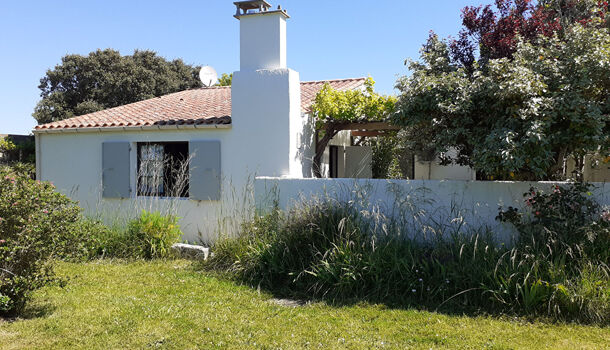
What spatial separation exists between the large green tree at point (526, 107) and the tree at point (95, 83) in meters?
25.8

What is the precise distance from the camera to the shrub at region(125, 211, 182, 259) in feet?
30.1

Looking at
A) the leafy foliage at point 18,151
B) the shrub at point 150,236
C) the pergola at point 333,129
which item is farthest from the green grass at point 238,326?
the leafy foliage at point 18,151

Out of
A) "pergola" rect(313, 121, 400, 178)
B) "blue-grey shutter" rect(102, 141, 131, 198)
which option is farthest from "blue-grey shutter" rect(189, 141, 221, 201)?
→ "pergola" rect(313, 121, 400, 178)

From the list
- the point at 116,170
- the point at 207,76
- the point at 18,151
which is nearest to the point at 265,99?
the point at 116,170

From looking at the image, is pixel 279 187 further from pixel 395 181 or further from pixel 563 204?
pixel 563 204

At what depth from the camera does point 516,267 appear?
5945 millimetres

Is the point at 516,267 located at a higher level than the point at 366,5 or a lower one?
lower

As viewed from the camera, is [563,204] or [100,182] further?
[100,182]

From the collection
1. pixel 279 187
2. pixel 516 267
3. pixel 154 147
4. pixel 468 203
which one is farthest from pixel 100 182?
pixel 516 267

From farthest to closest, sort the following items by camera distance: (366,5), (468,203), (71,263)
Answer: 1. (366,5)
2. (71,263)
3. (468,203)

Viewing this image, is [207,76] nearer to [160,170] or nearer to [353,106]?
[160,170]

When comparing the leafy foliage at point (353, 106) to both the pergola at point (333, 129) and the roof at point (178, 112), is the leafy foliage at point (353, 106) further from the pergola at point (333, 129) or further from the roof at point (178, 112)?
the roof at point (178, 112)

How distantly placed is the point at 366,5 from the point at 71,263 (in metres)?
9.05

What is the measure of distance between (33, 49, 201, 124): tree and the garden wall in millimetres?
24486
